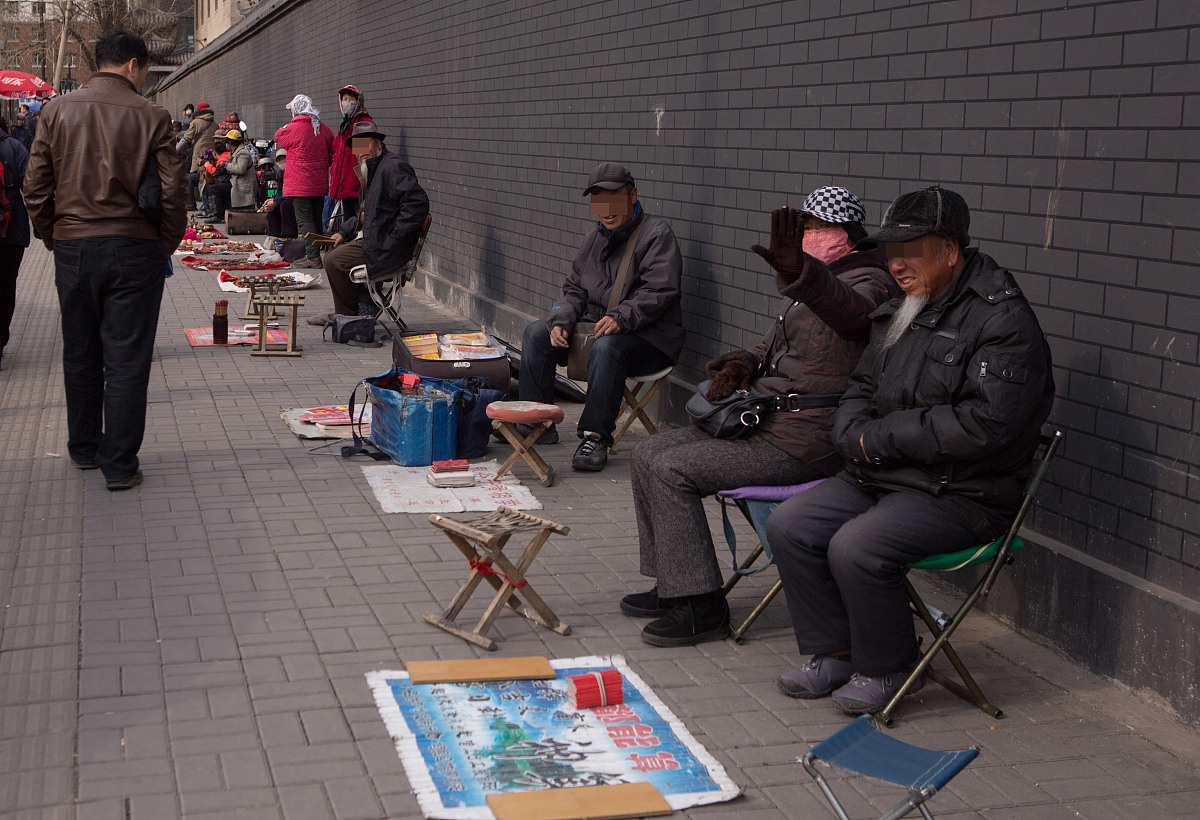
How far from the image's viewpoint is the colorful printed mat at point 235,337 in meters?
10.5

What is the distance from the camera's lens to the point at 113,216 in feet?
19.9

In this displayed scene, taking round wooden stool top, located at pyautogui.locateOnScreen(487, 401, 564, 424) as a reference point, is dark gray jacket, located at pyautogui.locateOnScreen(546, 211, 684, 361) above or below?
above

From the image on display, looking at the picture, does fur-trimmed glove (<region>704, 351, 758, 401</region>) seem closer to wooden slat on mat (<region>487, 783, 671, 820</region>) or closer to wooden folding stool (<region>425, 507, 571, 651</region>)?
wooden folding stool (<region>425, 507, 571, 651</region>)

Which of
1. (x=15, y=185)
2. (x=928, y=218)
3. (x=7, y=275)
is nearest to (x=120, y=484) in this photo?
(x=15, y=185)

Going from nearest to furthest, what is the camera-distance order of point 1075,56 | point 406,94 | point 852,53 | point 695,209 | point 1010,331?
point 1010,331
point 1075,56
point 852,53
point 695,209
point 406,94

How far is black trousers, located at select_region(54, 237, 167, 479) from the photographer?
6.07m

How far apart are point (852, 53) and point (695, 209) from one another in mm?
1865

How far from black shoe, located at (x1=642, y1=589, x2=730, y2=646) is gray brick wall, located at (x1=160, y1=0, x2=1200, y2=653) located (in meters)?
1.27

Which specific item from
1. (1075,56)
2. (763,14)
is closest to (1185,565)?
(1075,56)

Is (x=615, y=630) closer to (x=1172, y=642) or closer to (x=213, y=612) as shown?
(x=213, y=612)

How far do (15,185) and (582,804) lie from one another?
272 inches

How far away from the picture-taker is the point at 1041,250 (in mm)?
4617

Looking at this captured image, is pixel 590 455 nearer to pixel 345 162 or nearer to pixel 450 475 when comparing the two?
pixel 450 475

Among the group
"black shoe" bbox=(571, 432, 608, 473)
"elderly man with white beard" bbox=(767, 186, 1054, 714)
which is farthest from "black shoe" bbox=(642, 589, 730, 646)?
"black shoe" bbox=(571, 432, 608, 473)
